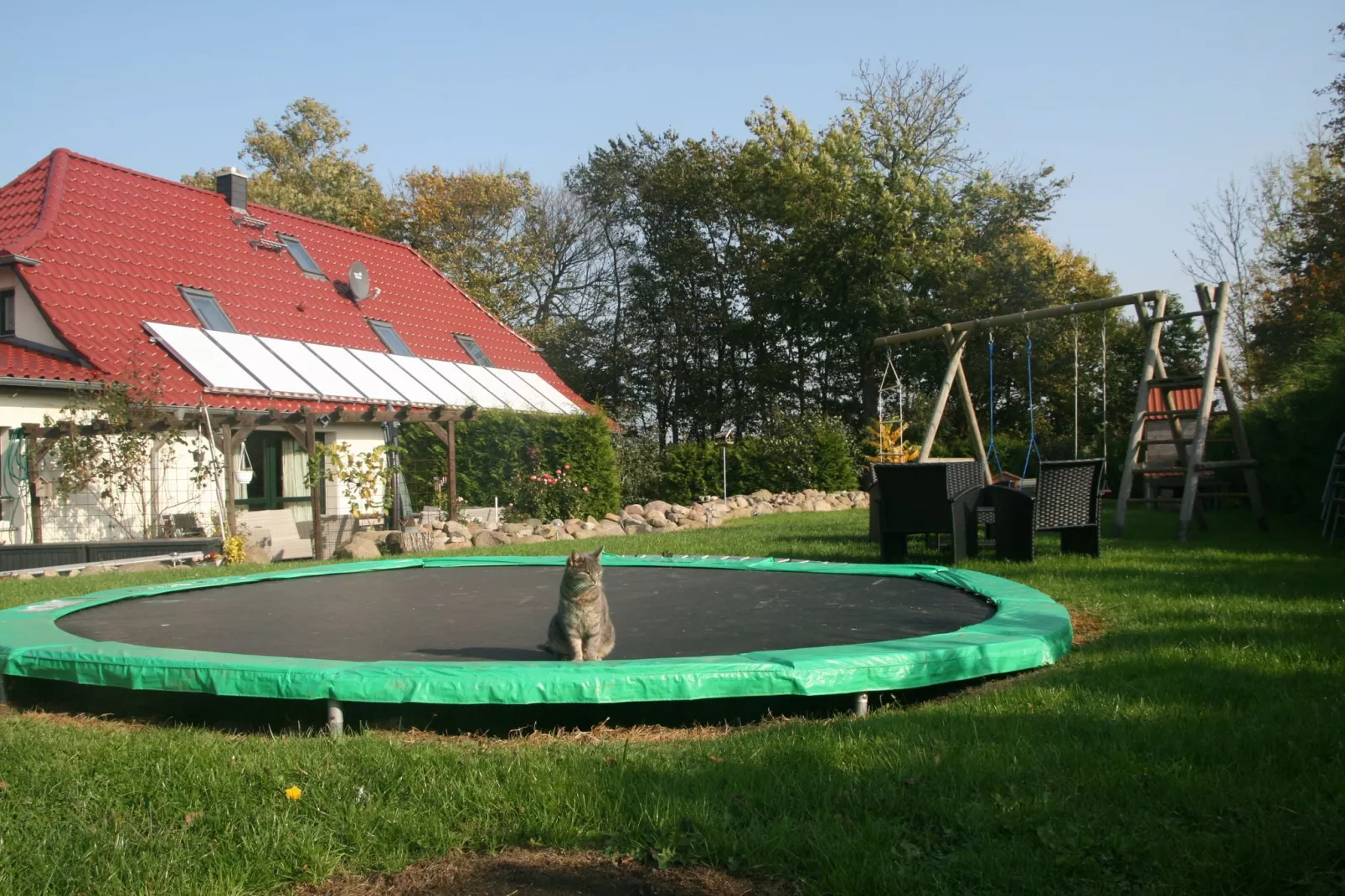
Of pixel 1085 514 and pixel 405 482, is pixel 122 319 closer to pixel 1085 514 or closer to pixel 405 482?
pixel 405 482

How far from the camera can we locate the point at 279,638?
331 cm

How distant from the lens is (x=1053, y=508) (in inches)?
212

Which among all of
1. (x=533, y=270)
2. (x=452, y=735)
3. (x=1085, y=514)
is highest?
(x=533, y=270)

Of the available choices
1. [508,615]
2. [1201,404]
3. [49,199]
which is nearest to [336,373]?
[49,199]

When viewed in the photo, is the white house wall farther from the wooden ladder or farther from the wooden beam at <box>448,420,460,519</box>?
the wooden ladder

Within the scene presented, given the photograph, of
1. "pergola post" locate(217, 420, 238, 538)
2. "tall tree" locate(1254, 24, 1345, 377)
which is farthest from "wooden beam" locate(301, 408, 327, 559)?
"tall tree" locate(1254, 24, 1345, 377)

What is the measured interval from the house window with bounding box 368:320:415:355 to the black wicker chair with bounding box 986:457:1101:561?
362 inches

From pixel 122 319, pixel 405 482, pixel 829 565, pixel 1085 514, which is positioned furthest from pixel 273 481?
pixel 1085 514

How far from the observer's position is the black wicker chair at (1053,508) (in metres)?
5.30

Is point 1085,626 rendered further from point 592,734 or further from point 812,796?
point 812,796

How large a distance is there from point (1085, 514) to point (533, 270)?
16228 mm

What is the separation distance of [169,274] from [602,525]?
566cm

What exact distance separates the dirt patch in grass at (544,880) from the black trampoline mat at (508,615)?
1281mm

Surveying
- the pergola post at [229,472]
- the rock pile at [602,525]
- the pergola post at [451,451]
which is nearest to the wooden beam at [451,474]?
the pergola post at [451,451]
